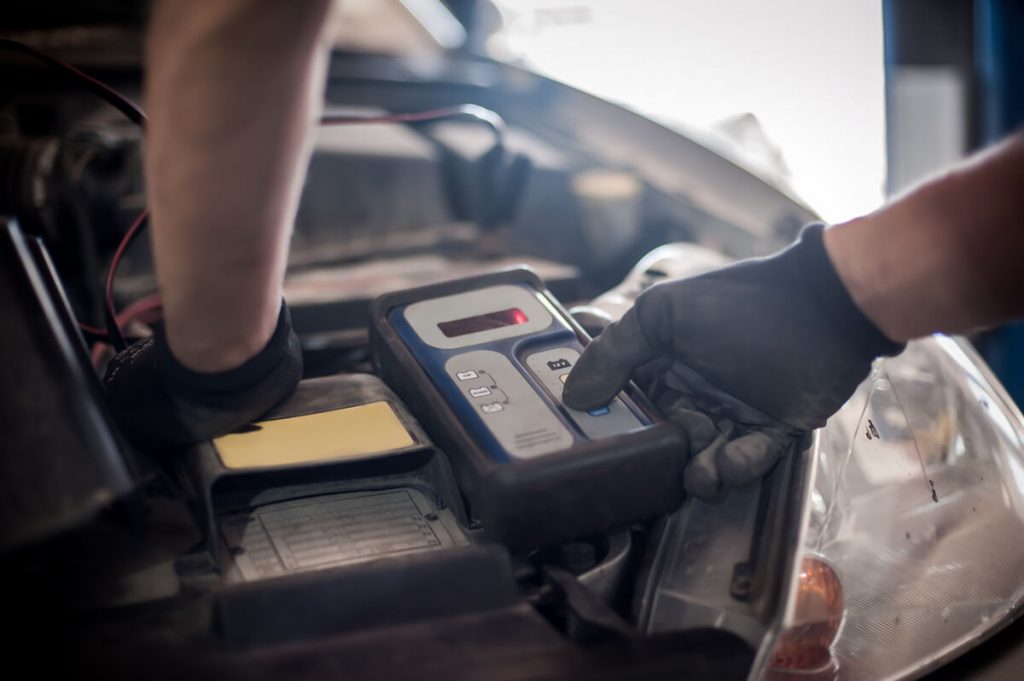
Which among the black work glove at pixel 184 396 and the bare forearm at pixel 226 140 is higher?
the bare forearm at pixel 226 140

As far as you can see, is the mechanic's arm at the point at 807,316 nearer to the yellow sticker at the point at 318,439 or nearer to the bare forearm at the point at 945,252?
the bare forearm at the point at 945,252

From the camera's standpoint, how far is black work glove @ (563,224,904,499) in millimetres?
718

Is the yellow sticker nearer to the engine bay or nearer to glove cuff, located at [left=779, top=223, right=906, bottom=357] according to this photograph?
the engine bay

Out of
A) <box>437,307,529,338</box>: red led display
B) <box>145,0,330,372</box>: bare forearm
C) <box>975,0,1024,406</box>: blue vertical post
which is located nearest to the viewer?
<box>145,0,330,372</box>: bare forearm

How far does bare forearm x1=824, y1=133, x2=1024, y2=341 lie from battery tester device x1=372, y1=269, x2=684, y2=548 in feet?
0.65

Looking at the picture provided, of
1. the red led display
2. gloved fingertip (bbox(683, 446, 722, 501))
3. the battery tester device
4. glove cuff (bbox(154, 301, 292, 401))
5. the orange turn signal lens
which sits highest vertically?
glove cuff (bbox(154, 301, 292, 401))

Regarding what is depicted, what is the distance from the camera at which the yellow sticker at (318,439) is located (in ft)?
2.20

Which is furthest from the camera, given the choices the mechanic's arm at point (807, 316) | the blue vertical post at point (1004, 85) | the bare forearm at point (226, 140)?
the blue vertical post at point (1004, 85)

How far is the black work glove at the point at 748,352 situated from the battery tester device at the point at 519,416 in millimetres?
31

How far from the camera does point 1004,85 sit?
2150 millimetres

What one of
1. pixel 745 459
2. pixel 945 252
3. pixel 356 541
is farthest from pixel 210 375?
pixel 945 252

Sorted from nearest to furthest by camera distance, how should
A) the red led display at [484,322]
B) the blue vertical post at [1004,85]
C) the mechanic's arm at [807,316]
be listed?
the mechanic's arm at [807,316], the red led display at [484,322], the blue vertical post at [1004,85]

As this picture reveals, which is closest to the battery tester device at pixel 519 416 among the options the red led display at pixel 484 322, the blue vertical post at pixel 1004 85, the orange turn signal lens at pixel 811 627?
the red led display at pixel 484 322

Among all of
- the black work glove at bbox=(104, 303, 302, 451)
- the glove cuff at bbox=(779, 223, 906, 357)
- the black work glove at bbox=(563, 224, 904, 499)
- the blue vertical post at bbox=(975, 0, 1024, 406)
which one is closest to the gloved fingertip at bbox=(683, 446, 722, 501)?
the black work glove at bbox=(563, 224, 904, 499)
